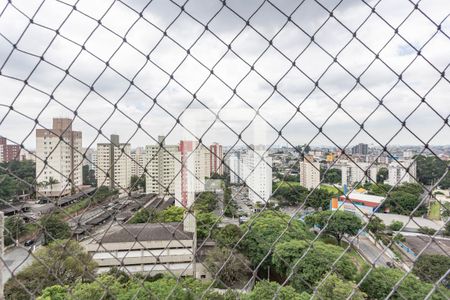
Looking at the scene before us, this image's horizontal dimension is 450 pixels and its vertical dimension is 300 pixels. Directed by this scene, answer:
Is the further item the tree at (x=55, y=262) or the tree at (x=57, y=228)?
the tree at (x=57, y=228)

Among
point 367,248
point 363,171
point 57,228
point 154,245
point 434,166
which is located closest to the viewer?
point 363,171

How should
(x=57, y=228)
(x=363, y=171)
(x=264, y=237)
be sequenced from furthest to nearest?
(x=264, y=237)
(x=57, y=228)
(x=363, y=171)

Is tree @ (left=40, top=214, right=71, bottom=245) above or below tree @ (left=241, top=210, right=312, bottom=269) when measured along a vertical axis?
above

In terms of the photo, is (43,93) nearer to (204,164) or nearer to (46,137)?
(46,137)

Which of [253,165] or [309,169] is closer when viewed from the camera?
[253,165]

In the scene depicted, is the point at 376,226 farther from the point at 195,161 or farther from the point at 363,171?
the point at 195,161

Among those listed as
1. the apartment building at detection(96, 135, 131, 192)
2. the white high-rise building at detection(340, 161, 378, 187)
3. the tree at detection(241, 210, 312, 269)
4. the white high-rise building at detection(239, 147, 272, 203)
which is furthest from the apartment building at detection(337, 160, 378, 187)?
the tree at detection(241, 210, 312, 269)

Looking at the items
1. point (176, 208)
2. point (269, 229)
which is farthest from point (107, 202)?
point (176, 208)

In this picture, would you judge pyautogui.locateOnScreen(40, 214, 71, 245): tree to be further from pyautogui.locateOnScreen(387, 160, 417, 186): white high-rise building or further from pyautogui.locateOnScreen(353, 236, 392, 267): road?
pyautogui.locateOnScreen(353, 236, 392, 267): road

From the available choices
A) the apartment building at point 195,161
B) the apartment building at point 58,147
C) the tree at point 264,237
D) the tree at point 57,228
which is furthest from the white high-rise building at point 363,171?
the tree at point 264,237

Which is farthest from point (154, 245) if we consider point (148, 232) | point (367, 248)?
point (367, 248)

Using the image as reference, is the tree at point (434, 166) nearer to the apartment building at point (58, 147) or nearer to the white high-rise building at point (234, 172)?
the white high-rise building at point (234, 172)
